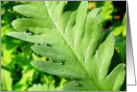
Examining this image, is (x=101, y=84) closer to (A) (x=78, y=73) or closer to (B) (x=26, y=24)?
(A) (x=78, y=73)

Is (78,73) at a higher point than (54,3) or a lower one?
lower

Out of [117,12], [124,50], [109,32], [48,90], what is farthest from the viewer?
[117,12]

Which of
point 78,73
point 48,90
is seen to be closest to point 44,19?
point 78,73

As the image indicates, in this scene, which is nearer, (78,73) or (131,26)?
(78,73)

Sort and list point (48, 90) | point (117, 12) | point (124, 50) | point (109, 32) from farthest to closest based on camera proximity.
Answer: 1. point (117, 12)
2. point (48, 90)
3. point (124, 50)
4. point (109, 32)

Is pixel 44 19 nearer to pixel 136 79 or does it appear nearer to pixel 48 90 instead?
pixel 136 79

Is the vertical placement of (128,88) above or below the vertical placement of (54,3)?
below

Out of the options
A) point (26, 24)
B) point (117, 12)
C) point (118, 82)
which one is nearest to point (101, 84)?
point (118, 82)

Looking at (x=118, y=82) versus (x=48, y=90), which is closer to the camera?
(x=118, y=82)

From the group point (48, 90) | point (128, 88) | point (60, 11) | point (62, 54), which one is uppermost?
point (60, 11)
